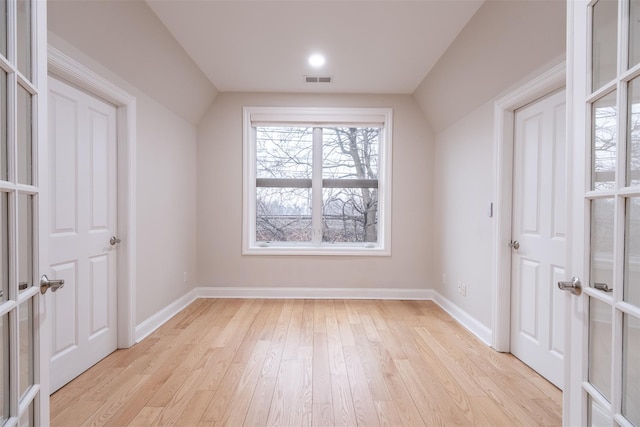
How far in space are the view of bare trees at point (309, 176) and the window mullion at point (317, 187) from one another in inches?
1.0

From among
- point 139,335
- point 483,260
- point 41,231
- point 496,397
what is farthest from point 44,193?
point 483,260

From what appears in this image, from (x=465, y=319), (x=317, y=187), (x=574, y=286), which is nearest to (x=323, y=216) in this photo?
(x=317, y=187)

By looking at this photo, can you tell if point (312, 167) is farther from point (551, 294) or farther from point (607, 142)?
point (607, 142)

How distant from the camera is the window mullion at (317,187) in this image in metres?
4.04

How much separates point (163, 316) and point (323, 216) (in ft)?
7.12

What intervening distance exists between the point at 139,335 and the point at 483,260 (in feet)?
10.2

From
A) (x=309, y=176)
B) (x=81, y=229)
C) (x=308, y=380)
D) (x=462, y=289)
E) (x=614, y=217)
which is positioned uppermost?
(x=309, y=176)

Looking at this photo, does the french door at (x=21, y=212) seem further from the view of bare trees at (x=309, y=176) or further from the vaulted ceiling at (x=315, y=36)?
the view of bare trees at (x=309, y=176)

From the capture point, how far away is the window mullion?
4.04 m

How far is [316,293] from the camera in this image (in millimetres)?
3895

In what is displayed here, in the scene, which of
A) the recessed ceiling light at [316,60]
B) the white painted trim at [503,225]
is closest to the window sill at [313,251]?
the white painted trim at [503,225]

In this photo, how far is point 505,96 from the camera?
2.38 meters

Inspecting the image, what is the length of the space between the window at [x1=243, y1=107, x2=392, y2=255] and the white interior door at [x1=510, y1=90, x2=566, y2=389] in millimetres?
1767

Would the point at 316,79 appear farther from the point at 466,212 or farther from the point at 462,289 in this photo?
the point at 462,289
